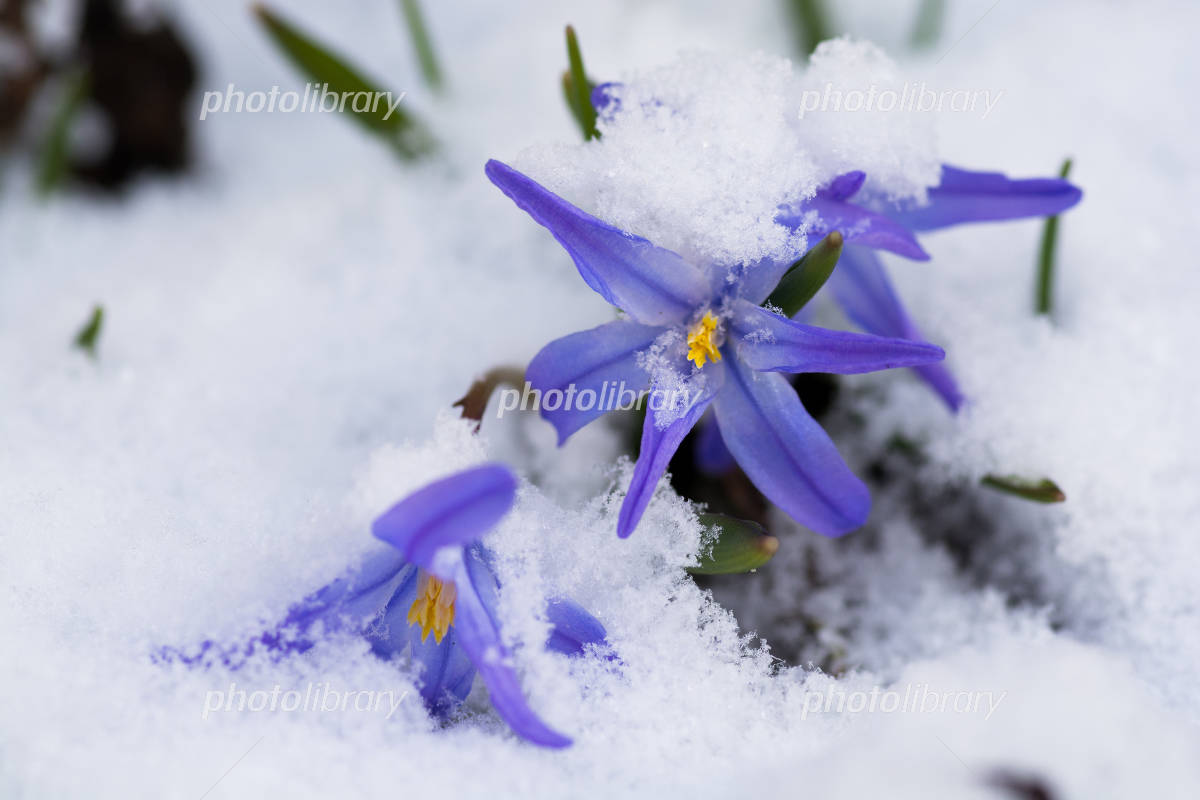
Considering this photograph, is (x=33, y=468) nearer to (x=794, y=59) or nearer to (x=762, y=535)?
(x=762, y=535)

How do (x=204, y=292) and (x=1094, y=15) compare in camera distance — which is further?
(x=1094, y=15)

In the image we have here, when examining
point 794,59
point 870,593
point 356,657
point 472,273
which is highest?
point 794,59

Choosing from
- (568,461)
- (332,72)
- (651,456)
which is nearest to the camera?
(651,456)

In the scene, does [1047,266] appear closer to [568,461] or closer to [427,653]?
[568,461]

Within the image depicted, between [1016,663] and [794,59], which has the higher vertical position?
[794,59]

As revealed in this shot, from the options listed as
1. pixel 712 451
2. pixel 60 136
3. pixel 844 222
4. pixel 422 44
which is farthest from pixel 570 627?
pixel 60 136

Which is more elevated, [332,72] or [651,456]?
[332,72]

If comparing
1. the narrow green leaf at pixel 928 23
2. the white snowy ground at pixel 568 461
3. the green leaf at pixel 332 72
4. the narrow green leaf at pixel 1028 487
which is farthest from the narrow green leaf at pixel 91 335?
the narrow green leaf at pixel 928 23

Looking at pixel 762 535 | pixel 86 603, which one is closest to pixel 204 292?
pixel 86 603

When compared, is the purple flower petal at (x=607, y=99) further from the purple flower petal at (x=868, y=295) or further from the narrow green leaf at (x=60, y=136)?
the narrow green leaf at (x=60, y=136)
